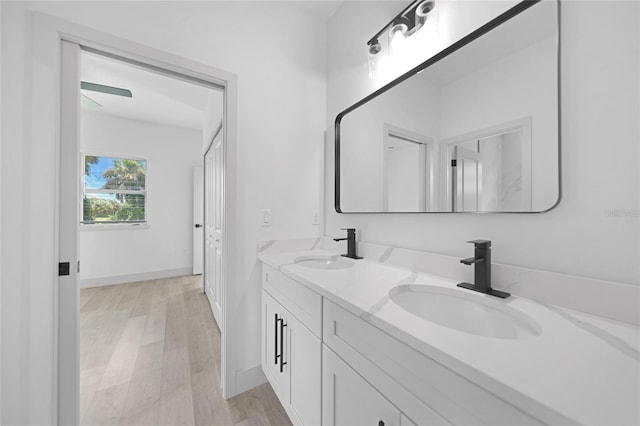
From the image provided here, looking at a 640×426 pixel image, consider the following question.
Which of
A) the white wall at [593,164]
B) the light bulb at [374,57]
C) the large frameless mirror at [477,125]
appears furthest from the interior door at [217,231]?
the white wall at [593,164]

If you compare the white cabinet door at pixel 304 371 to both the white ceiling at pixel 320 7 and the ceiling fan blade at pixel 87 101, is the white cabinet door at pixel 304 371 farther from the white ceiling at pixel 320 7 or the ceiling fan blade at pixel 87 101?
the ceiling fan blade at pixel 87 101

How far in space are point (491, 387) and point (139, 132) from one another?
5015 millimetres

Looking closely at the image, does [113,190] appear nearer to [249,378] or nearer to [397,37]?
[249,378]

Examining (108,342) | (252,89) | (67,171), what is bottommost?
(108,342)

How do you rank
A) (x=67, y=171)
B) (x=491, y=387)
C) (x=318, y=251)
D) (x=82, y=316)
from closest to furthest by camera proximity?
(x=491, y=387) < (x=67, y=171) < (x=318, y=251) < (x=82, y=316)

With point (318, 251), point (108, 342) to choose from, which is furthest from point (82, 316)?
point (318, 251)

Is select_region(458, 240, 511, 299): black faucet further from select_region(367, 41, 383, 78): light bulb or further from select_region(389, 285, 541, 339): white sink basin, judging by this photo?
select_region(367, 41, 383, 78): light bulb

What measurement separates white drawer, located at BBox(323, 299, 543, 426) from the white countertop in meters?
0.04

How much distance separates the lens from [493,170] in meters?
0.93

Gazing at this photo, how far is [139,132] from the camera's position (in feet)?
12.8

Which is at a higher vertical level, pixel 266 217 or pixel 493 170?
pixel 493 170

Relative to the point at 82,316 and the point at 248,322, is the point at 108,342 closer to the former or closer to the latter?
the point at 82,316

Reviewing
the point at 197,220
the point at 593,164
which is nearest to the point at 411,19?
the point at 593,164

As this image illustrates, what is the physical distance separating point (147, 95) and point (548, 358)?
13.0ft
